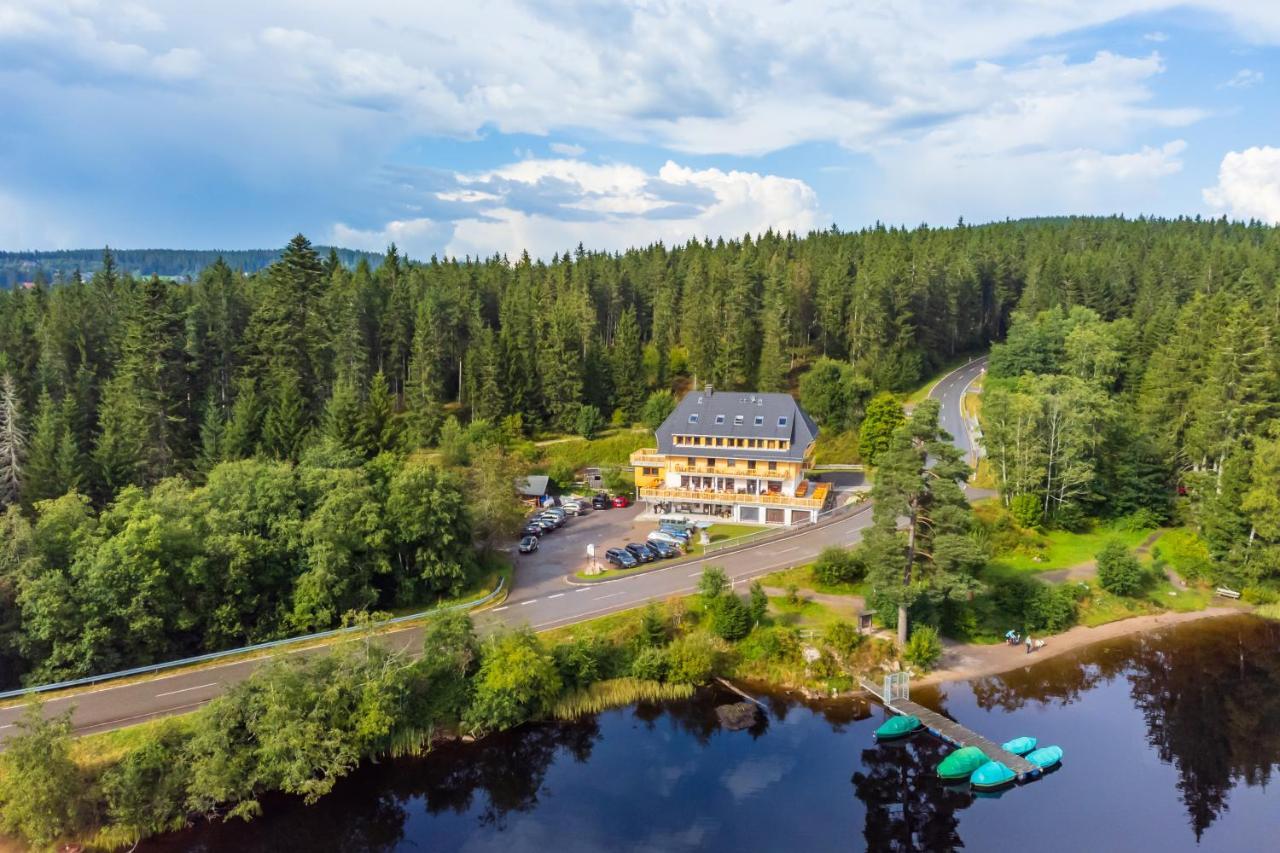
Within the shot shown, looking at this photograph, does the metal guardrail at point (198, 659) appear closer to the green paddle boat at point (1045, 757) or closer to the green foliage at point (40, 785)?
the green foliage at point (40, 785)

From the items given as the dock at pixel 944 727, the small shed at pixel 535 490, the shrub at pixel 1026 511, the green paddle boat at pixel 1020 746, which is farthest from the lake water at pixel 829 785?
the small shed at pixel 535 490

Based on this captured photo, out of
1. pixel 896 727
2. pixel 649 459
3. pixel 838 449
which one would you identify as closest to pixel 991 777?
pixel 896 727

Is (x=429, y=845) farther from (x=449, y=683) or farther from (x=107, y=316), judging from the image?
(x=107, y=316)

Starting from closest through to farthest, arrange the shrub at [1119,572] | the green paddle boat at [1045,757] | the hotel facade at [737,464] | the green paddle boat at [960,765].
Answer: the green paddle boat at [960,765] < the green paddle boat at [1045,757] < the shrub at [1119,572] < the hotel facade at [737,464]

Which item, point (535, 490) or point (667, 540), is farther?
point (535, 490)

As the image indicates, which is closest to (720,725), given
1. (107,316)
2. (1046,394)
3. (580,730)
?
(580,730)

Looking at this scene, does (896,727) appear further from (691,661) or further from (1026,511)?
(1026,511)
